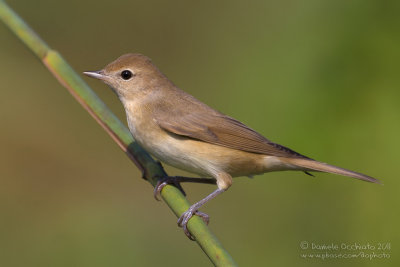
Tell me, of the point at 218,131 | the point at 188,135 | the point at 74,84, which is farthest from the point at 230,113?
the point at 74,84

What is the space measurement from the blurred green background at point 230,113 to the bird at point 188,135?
0.22m

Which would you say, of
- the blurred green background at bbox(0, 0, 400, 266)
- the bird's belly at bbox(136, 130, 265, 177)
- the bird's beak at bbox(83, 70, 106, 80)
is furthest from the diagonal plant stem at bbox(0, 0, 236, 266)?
the blurred green background at bbox(0, 0, 400, 266)

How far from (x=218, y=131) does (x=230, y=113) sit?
993 millimetres

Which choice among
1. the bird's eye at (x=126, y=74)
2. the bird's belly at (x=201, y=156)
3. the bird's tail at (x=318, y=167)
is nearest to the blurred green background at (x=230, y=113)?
the bird's tail at (x=318, y=167)

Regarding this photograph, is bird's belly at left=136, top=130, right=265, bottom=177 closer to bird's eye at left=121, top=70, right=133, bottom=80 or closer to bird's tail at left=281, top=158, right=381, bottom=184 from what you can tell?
bird's tail at left=281, top=158, right=381, bottom=184

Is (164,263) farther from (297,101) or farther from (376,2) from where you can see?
(376,2)

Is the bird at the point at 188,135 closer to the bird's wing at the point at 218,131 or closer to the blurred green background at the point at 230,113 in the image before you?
the bird's wing at the point at 218,131

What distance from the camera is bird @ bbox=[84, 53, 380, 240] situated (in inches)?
116

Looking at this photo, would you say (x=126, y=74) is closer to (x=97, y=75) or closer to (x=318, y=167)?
(x=97, y=75)

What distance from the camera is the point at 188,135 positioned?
3051 mm

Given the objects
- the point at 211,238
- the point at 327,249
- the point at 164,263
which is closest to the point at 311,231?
the point at 327,249

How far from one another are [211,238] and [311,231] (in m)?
1.18

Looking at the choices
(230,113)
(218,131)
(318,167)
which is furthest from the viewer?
(230,113)

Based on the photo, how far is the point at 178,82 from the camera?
4.42 m
